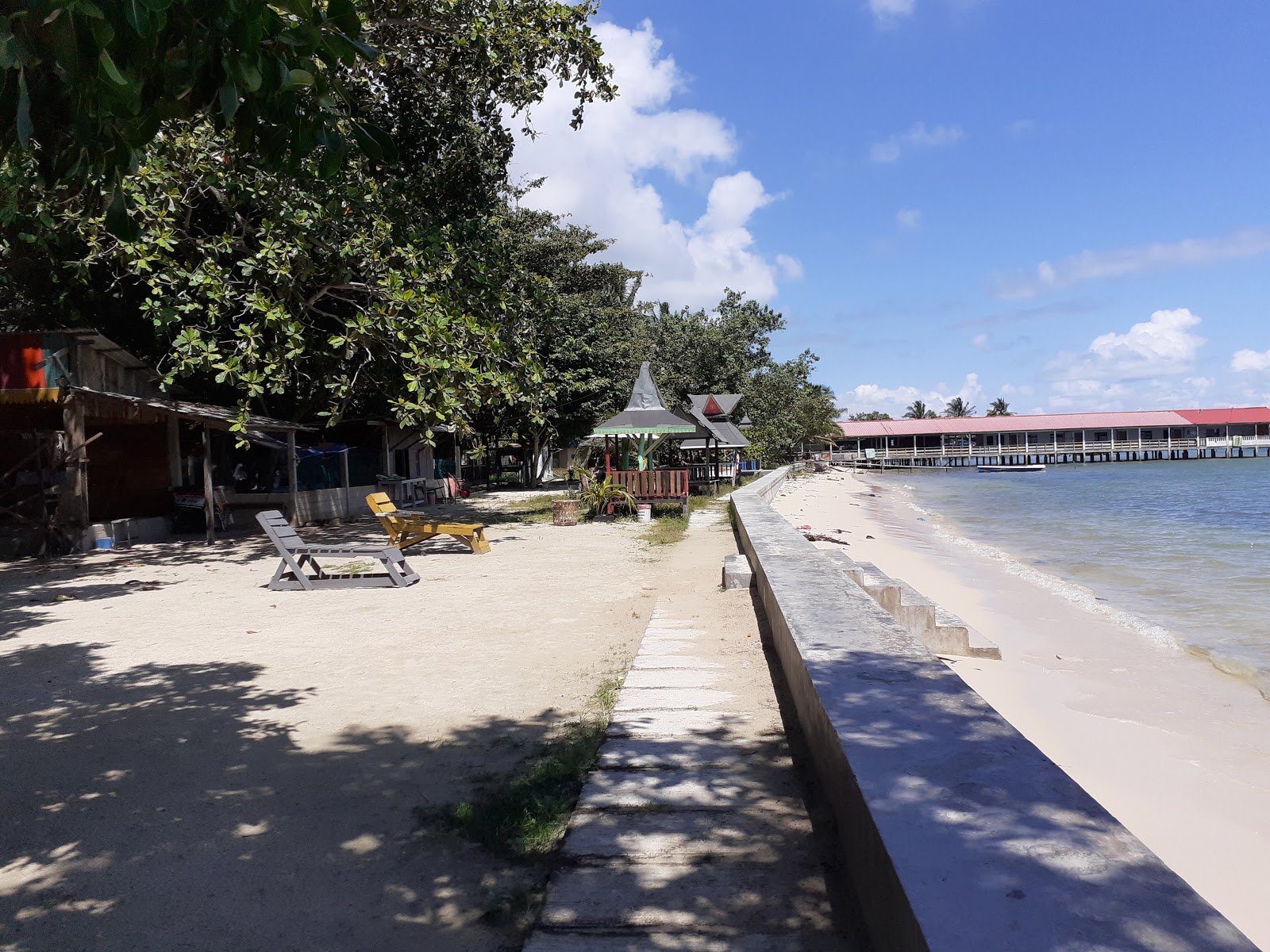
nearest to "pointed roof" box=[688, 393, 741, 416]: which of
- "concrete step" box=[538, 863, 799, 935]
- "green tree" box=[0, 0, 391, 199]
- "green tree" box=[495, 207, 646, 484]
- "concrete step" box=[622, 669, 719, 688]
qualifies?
"green tree" box=[495, 207, 646, 484]

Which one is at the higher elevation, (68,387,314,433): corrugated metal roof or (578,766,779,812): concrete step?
(68,387,314,433): corrugated metal roof

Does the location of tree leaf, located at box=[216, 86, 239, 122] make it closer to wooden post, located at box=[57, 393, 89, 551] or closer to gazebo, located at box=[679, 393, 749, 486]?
wooden post, located at box=[57, 393, 89, 551]

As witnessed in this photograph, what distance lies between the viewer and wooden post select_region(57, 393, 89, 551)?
41.6 ft

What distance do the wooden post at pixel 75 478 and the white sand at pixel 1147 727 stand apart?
496 inches

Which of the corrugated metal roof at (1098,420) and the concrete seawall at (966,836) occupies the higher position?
the corrugated metal roof at (1098,420)

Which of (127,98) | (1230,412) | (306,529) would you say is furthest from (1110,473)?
(127,98)

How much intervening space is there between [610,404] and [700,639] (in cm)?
2575

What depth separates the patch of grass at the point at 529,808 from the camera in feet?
10.4

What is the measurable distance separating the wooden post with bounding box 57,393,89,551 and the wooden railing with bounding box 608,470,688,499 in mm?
9369

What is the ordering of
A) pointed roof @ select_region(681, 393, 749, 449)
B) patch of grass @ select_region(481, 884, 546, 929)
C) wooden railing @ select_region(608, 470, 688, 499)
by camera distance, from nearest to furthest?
1. patch of grass @ select_region(481, 884, 546, 929)
2. wooden railing @ select_region(608, 470, 688, 499)
3. pointed roof @ select_region(681, 393, 749, 449)

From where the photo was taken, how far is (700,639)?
633 centimetres

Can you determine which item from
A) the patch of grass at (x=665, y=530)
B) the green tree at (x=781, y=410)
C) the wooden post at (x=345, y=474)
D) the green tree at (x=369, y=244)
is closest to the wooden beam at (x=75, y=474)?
the green tree at (x=369, y=244)

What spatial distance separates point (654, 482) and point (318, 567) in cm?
940

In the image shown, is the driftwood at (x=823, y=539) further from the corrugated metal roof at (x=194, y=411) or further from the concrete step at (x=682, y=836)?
the concrete step at (x=682, y=836)
